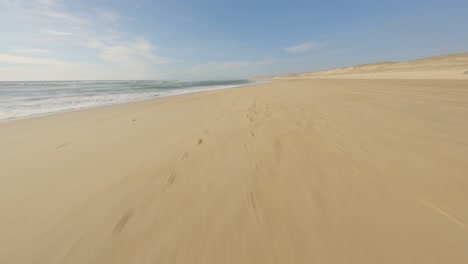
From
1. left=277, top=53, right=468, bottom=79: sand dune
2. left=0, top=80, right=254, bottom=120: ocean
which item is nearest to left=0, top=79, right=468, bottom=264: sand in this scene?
left=0, top=80, right=254, bottom=120: ocean

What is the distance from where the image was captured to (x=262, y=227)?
4.88 feet

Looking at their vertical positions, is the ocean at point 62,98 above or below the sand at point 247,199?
above

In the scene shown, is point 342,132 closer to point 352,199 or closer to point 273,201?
point 352,199

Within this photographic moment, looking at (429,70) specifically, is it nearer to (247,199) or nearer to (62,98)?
(247,199)

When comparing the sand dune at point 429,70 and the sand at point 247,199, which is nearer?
the sand at point 247,199

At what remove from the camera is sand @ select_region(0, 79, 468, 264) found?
1321 mm

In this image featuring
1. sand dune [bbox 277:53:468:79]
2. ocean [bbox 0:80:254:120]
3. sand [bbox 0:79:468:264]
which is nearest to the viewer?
sand [bbox 0:79:468:264]

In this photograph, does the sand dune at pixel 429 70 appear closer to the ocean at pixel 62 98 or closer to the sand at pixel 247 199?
the sand at pixel 247 199

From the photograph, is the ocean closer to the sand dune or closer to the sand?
the sand

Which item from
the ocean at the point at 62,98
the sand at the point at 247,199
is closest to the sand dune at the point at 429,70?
the sand at the point at 247,199

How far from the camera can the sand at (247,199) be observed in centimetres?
132

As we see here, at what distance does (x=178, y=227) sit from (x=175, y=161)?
137 cm

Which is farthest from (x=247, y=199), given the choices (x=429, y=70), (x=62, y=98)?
(x=429, y=70)

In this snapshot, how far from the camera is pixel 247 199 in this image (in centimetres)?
185
